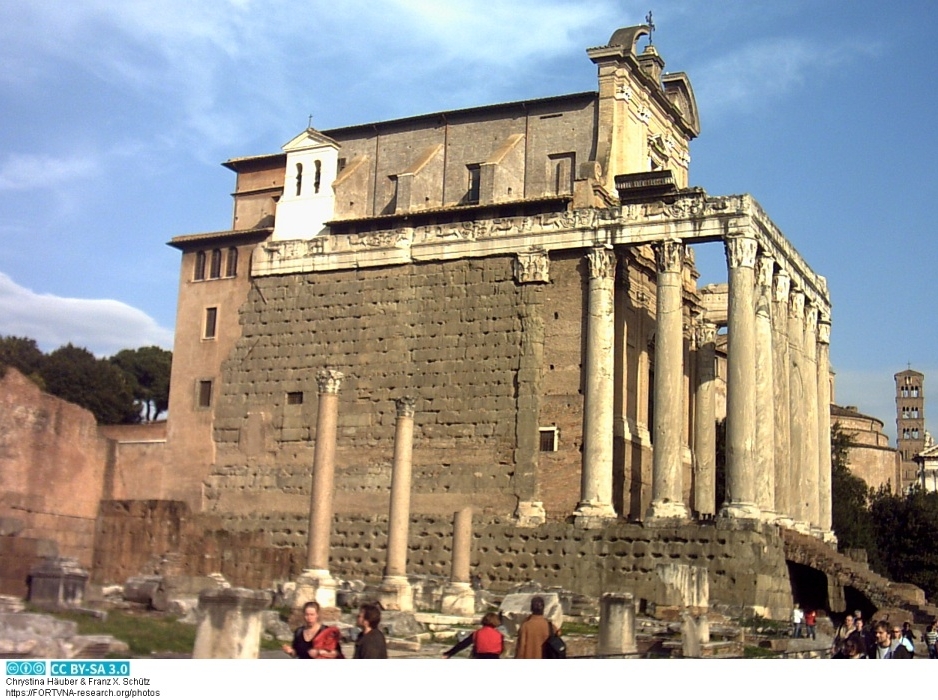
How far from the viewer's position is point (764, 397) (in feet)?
102

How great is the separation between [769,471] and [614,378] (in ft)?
14.1

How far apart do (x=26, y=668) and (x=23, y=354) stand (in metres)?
41.5

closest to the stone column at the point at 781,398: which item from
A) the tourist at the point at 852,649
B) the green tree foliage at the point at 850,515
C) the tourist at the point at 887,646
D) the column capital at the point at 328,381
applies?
the green tree foliage at the point at 850,515

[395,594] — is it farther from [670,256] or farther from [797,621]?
[670,256]

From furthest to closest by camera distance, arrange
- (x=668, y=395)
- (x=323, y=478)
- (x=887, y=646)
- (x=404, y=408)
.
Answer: (x=668, y=395) → (x=404, y=408) → (x=323, y=478) → (x=887, y=646)

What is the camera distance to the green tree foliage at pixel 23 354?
51.1 m

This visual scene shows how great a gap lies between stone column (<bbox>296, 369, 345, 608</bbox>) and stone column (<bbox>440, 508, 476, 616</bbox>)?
2414 mm

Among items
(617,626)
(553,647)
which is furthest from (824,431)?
(553,647)

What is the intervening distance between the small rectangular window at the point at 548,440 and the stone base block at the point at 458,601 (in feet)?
21.8

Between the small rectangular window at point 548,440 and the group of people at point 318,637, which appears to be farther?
the small rectangular window at point 548,440

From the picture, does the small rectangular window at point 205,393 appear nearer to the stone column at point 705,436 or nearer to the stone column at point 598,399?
the stone column at point 598,399

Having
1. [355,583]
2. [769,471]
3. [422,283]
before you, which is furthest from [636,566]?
[422,283]

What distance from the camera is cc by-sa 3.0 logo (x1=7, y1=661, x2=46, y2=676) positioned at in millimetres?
13586

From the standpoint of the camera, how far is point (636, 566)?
29.3 metres
